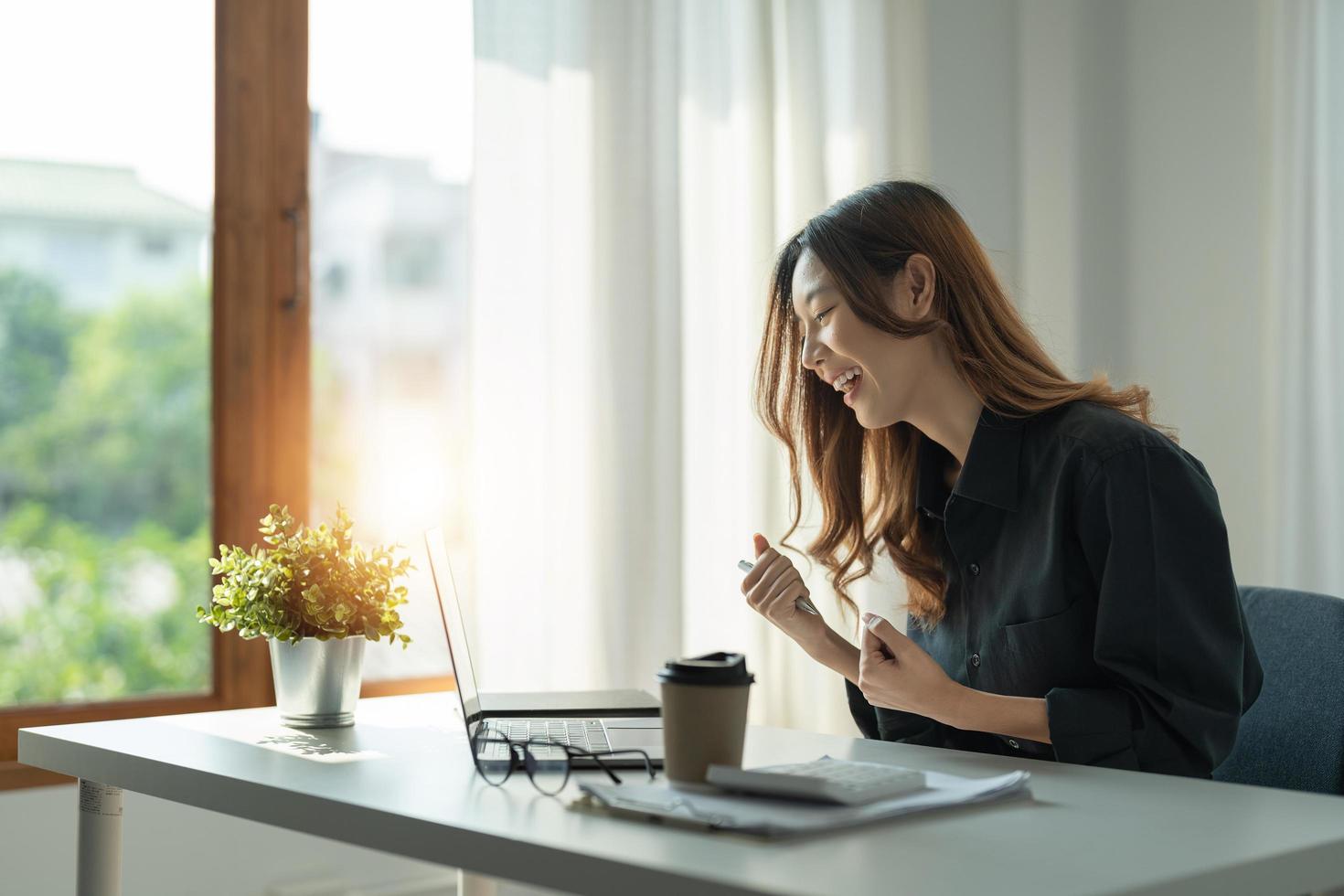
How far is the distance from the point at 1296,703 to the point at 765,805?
80 centimetres

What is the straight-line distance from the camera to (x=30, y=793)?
2.06 metres

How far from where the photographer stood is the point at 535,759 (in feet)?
3.71

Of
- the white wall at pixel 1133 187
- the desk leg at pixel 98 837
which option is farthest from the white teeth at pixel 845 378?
the white wall at pixel 1133 187

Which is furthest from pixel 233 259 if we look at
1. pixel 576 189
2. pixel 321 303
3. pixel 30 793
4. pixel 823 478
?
pixel 823 478

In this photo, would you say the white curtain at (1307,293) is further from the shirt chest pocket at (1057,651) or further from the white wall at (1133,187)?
the shirt chest pocket at (1057,651)

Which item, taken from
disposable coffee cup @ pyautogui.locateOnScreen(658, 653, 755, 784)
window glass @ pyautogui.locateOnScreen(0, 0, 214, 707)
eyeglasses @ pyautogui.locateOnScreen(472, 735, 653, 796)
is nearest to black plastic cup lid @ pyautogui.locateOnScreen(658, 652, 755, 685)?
disposable coffee cup @ pyautogui.locateOnScreen(658, 653, 755, 784)

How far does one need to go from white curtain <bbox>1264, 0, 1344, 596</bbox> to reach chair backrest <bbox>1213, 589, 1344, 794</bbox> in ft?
4.53

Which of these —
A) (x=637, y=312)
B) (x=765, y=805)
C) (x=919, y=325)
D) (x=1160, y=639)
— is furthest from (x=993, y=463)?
(x=637, y=312)

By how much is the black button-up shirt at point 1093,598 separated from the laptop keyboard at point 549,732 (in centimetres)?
42

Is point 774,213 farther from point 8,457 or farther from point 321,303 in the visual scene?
point 8,457

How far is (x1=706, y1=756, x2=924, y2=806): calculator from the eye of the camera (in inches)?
36.4

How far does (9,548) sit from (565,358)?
0.98 metres

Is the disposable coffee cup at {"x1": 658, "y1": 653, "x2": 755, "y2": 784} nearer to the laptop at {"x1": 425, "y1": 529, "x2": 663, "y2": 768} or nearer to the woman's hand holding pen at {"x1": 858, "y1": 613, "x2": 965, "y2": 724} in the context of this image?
the laptop at {"x1": 425, "y1": 529, "x2": 663, "y2": 768}

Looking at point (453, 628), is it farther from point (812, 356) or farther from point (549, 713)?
point (812, 356)
